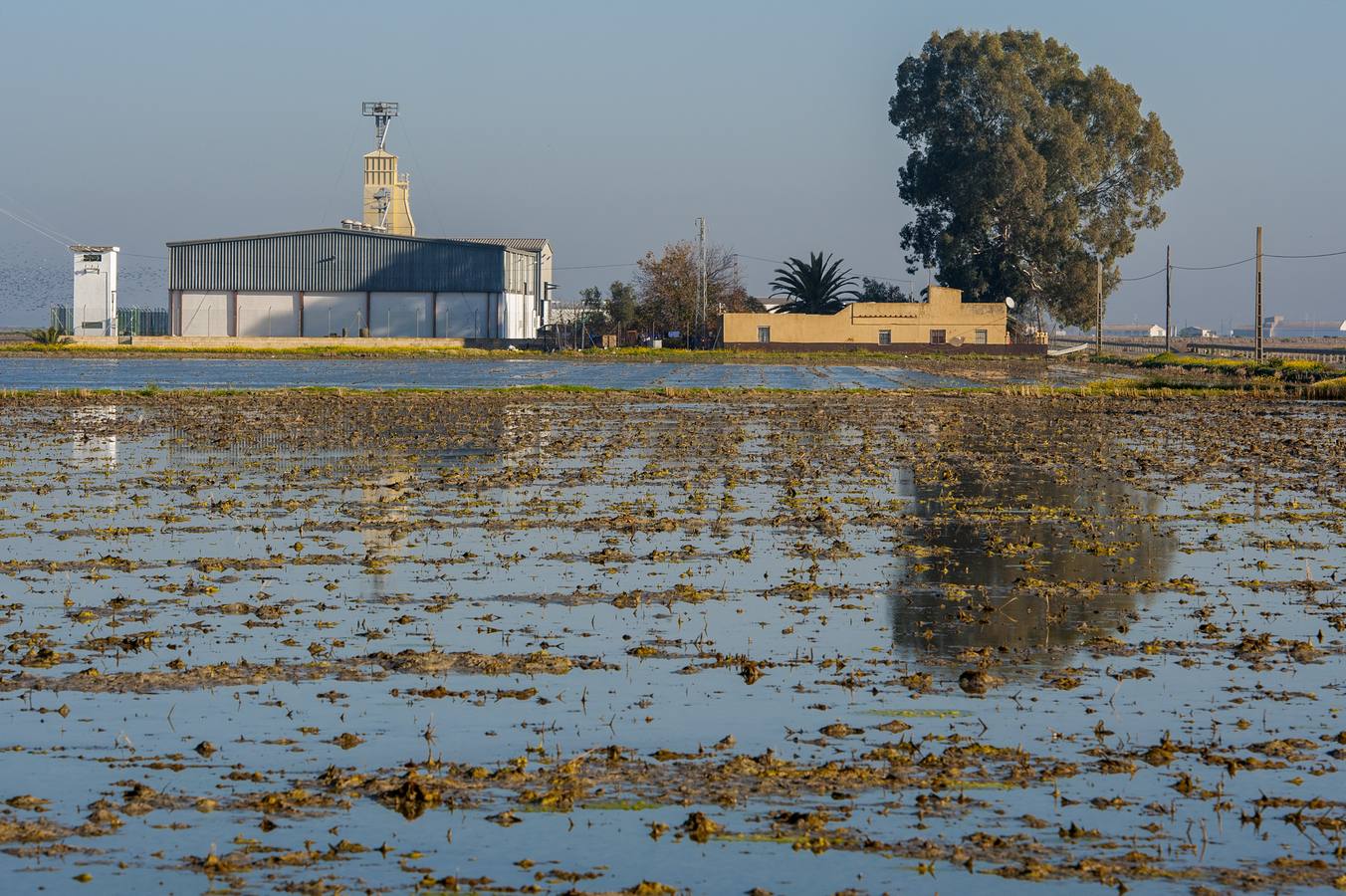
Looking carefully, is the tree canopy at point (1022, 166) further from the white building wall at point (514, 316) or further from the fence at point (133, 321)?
the fence at point (133, 321)

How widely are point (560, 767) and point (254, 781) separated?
5.00ft

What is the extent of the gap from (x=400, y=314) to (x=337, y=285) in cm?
414

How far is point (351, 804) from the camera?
27.5ft

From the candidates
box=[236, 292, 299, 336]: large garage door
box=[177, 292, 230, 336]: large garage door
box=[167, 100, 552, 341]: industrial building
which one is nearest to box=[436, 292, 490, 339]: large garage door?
box=[167, 100, 552, 341]: industrial building

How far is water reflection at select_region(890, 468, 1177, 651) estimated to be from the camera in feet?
42.3

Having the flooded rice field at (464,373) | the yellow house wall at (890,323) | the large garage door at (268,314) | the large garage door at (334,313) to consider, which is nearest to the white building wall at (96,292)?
the large garage door at (268,314)

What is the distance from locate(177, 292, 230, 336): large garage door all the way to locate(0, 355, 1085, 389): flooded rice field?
598 inches

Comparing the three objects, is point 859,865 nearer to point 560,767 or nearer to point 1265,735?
point 560,767

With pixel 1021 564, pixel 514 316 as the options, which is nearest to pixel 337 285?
pixel 514 316

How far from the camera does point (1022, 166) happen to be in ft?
334

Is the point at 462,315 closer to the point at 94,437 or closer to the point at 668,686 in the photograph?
the point at 94,437

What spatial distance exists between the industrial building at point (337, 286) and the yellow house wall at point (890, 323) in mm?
15524

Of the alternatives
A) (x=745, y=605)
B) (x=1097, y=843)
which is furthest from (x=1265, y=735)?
(x=745, y=605)

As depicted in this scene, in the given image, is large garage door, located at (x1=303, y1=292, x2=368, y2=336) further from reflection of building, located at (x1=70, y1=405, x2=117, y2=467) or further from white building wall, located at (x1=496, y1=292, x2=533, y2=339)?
reflection of building, located at (x1=70, y1=405, x2=117, y2=467)
